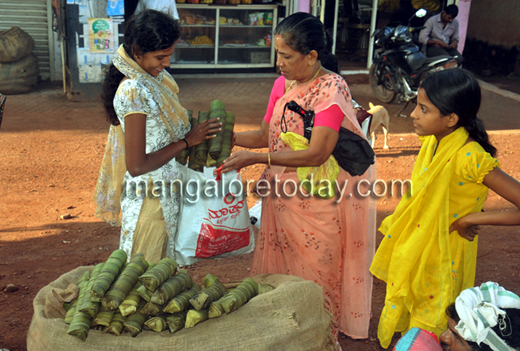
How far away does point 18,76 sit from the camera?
349 inches

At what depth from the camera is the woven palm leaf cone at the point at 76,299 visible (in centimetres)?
206

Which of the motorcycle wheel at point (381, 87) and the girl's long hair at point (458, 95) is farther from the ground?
the girl's long hair at point (458, 95)

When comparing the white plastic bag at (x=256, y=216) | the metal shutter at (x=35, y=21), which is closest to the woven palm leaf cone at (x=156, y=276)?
the white plastic bag at (x=256, y=216)

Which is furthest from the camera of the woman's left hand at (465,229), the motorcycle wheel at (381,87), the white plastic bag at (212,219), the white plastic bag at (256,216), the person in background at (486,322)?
the motorcycle wheel at (381,87)

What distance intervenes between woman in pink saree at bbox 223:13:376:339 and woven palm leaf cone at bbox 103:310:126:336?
893 millimetres

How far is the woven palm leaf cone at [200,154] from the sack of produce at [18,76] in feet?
24.1

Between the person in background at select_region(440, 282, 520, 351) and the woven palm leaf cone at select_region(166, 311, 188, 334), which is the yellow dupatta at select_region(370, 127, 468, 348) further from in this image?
the woven palm leaf cone at select_region(166, 311, 188, 334)

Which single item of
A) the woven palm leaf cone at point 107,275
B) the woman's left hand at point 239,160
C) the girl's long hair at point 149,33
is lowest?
the woven palm leaf cone at point 107,275

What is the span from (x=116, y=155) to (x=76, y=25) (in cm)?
644

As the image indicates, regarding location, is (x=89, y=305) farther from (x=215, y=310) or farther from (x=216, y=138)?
(x=216, y=138)

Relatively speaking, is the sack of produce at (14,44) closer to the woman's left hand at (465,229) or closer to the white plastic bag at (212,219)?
the white plastic bag at (212,219)

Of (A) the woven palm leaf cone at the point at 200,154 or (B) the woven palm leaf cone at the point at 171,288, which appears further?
(A) the woven palm leaf cone at the point at 200,154

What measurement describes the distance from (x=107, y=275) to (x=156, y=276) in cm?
21

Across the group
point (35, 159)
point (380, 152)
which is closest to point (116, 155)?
point (35, 159)
